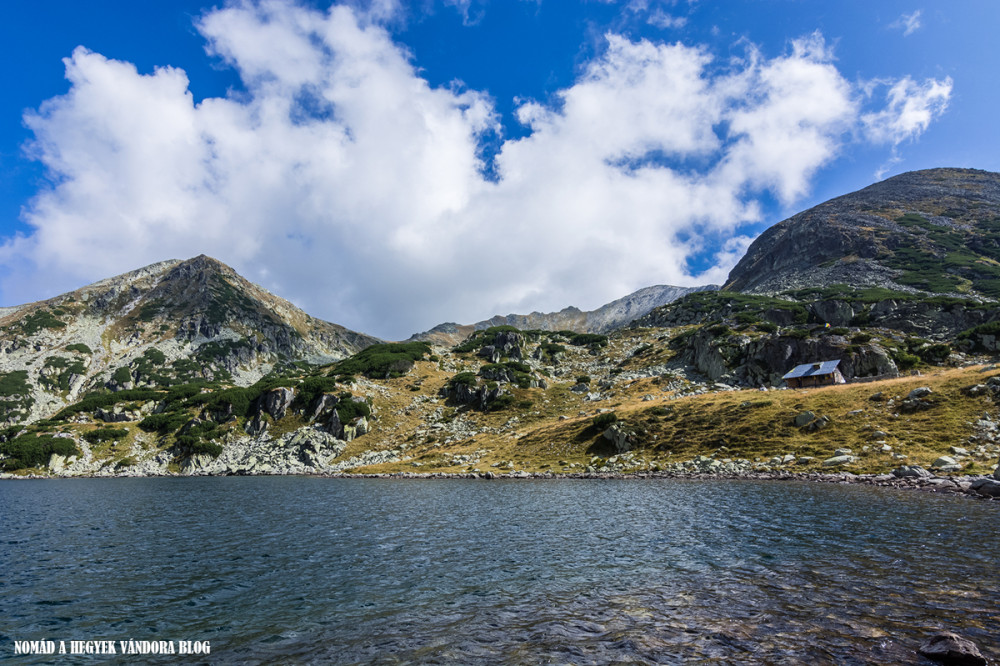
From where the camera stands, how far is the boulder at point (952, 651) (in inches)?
356

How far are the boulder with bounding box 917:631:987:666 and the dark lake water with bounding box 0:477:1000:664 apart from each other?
1.14ft

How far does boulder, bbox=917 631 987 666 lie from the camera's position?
905 cm

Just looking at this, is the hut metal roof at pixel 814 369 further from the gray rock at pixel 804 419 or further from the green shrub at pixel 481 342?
the green shrub at pixel 481 342

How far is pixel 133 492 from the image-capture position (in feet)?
176

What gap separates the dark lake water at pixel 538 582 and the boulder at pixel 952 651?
0.35 metres

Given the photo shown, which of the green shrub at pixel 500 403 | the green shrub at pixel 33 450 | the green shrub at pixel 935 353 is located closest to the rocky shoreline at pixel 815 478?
the green shrub at pixel 500 403

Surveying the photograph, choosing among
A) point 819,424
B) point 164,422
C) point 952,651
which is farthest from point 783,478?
point 164,422

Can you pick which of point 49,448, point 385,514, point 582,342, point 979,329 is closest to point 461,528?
point 385,514

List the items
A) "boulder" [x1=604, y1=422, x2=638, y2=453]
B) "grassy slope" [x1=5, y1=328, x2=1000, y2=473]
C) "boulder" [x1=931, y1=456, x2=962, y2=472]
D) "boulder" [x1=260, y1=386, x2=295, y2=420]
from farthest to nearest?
"boulder" [x1=260, y1=386, x2=295, y2=420]
"boulder" [x1=604, y1=422, x2=638, y2=453]
"grassy slope" [x1=5, y1=328, x2=1000, y2=473]
"boulder" [x1=931, y1=456, x2=962, y2=472]

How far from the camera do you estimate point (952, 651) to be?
9.17 meters

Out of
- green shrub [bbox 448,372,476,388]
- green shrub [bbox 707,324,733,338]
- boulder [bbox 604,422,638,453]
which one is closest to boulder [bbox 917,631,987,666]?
boulder [bbox 604,422,638,453]

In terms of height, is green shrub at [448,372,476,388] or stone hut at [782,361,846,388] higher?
green shrub at [448,372,476,388]

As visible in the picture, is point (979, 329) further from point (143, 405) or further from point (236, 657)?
point (143, 405)

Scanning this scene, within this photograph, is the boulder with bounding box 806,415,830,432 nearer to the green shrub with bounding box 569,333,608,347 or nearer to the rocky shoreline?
the rocky shoreline
